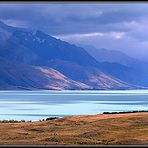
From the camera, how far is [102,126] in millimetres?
45875

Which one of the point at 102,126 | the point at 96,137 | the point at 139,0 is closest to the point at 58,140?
the point at 96,137

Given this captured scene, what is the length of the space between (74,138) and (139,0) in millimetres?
30097

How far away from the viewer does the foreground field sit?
3534 cm

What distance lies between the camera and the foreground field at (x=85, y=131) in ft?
116

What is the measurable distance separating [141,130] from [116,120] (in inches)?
332

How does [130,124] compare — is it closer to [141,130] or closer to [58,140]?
[141,130]

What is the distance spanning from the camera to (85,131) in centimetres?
4256

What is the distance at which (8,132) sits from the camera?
41531mm

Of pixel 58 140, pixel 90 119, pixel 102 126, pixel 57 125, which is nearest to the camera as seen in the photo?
pixel 58 140

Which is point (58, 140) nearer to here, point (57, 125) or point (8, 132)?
point (8, 132)

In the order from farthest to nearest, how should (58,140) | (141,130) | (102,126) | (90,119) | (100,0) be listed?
(90,119), (102,126), (141,130), (58,140), (100,0)

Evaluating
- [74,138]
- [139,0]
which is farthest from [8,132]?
[139,0]

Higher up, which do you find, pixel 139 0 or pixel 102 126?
pixel 139 0

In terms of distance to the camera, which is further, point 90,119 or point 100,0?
point 90,119
